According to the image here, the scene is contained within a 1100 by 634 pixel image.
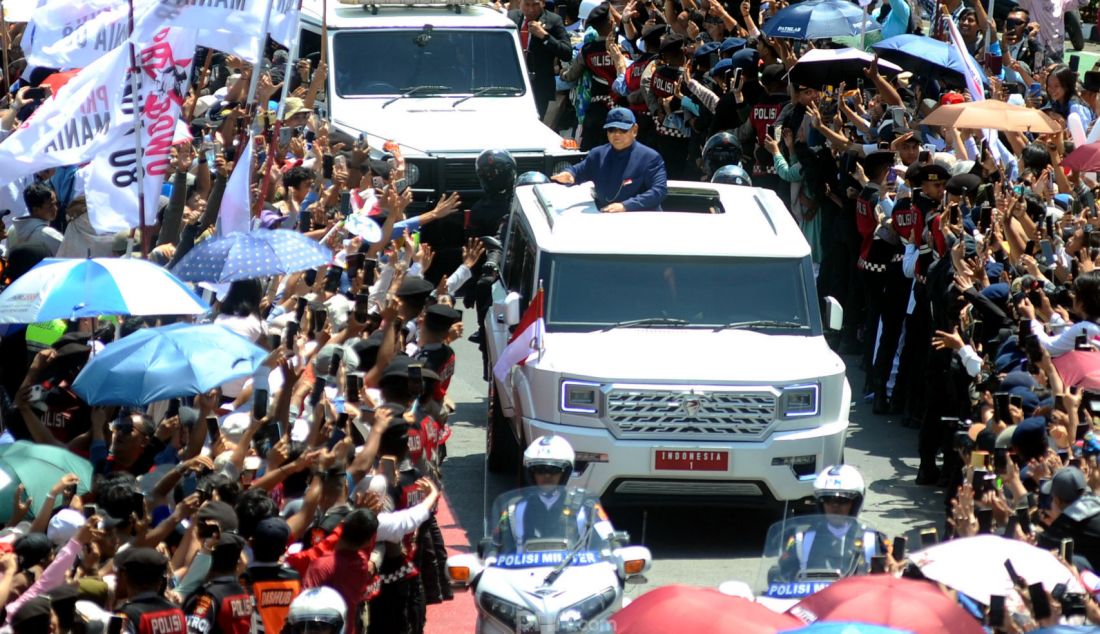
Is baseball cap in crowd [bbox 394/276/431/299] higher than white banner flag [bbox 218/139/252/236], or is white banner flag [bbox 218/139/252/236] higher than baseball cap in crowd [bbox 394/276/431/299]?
white banner flag [bbox 218/139/252/236]

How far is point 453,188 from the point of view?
1833 cm

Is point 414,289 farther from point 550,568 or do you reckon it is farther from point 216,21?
point 550,568

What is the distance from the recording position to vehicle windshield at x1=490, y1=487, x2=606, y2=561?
900 cm

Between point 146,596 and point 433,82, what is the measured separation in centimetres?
1285

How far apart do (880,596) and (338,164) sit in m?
10.0

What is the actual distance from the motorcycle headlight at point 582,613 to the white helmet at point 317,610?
1589mm

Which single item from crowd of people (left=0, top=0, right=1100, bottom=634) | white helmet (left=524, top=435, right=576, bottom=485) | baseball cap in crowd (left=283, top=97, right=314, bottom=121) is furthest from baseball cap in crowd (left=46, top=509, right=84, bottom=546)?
baseball cap in crowd (left=283, top=97, right=314, bottom=121)

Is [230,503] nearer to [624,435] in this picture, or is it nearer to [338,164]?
[624,435]

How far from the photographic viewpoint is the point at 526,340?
12008 millimetres

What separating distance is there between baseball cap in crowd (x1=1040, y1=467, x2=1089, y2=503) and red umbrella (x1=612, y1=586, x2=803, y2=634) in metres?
1.88

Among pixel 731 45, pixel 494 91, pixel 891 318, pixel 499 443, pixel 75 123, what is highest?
pixel 75 123

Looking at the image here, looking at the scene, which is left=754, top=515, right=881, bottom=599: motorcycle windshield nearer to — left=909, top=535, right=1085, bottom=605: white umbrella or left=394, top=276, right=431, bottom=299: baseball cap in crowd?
left=909, top=535, right=1085, bottom=605: white umbrella

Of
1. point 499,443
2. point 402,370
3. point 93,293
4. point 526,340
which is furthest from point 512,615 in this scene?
point 499,443

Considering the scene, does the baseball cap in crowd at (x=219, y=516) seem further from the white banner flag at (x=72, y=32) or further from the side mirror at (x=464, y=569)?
the white banner flag at (x=72, y=32)
